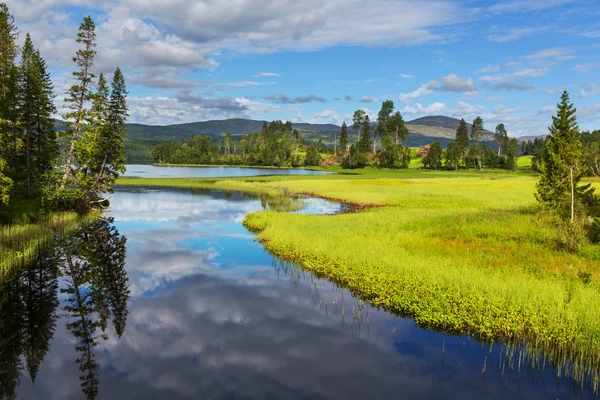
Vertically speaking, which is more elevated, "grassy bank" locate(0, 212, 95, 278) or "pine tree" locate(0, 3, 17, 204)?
"pine tree" locate(0, 3, 17, 204)

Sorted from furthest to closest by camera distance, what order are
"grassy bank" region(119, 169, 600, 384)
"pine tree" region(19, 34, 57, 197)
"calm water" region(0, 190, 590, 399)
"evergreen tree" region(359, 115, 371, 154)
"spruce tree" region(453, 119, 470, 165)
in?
"evergreen tree" region(359, 115, 371, 154) < "spruce tree" region(453, 119, 470, 165) < "pine tree" region(19, 34, 57, 197) < "grassy bank" region(119, 169, 600, 384) < "calm water" region(0, 190, 590, 399)

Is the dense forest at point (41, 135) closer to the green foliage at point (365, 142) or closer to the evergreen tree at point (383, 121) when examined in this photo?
the green foliage at point (365, 142)

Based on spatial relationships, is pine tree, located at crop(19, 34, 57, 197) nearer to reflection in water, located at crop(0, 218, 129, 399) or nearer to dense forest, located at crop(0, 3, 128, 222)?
dense forest, located at crop(0, 3, 128, 222)

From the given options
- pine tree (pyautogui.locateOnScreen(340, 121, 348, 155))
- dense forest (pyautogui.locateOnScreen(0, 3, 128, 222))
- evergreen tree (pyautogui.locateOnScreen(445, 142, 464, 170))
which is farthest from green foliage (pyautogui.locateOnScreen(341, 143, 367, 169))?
dense forest (pyautogui.locateOnScreen(0, 3, 128, 222))

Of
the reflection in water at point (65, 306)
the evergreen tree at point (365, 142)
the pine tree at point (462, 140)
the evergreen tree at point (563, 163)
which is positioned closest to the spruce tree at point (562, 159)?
the evergreen tree at point (563, 163)

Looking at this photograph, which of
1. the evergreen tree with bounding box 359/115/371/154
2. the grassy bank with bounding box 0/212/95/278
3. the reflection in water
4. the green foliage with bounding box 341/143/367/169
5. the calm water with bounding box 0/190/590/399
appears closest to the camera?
the calm water with bounding box 0/190/590/399

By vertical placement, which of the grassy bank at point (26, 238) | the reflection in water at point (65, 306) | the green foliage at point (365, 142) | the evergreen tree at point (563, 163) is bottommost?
the reflection in water at point (65, 306)

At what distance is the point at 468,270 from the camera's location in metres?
20.2

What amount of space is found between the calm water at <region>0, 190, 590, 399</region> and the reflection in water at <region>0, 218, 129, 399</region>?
0.07 meters

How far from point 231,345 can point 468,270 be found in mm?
12785

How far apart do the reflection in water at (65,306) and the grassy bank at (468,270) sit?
38.2 feet

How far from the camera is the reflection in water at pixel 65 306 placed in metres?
13.7

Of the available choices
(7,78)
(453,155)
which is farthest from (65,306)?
(453,155)

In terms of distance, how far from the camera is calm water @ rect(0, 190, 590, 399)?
1224 cm
